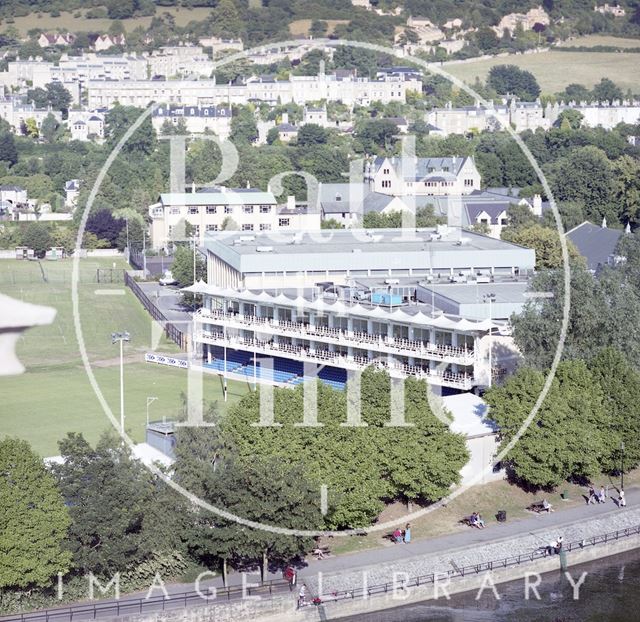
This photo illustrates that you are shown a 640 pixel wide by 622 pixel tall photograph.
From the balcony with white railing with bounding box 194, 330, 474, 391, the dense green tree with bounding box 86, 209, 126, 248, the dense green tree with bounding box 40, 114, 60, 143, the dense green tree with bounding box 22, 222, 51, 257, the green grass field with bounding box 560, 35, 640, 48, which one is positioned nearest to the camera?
the balcony with white railing with bounding box 194, 330, 474, 391

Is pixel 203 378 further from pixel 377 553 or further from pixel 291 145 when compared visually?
pixel 291 145

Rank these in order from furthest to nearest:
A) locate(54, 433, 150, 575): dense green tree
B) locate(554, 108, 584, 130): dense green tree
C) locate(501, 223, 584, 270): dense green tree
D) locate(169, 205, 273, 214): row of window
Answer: locate(554, 108, 584, 130): dense green tree < locate(169, 205, 273, 214): row of window < locate(501, 223, 584, 270): dense green tree < locate(54, 433, 150, 575): dense green tree

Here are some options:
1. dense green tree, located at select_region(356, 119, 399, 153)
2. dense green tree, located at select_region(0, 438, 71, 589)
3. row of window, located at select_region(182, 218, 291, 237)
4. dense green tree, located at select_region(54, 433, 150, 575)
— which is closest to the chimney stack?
row of window, located at select_region(182, 218, 291, 237)

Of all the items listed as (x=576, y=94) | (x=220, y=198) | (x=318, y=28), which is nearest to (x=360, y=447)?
(x=220, y=198)

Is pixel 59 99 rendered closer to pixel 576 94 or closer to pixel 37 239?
pixel 576 94

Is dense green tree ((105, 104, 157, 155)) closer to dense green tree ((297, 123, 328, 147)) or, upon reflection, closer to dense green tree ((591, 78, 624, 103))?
dense green tree ((297, 123, 328, 147))

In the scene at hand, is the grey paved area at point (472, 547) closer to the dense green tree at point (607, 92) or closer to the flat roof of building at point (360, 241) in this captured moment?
the flat roof of building at point (360, 241)

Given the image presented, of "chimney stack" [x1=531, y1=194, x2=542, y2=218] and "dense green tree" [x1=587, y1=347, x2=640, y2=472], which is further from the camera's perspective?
"chimney stack" [x1=531, y1=194, x2=542, y2=218]

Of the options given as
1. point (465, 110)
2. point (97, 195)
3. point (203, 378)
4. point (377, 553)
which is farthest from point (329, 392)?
point (465, 110)

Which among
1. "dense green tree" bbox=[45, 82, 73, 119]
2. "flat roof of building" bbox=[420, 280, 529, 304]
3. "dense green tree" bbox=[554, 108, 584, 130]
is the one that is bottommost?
"flat roof of building" bbox=[420, 280, 529, 304]
